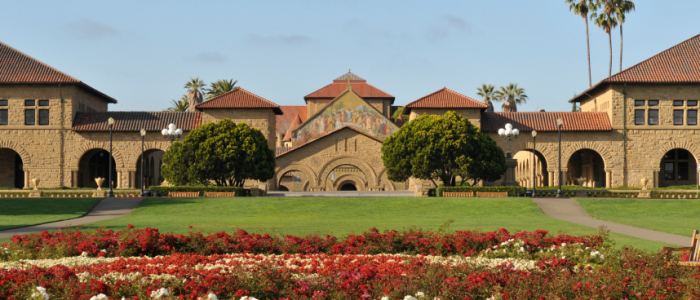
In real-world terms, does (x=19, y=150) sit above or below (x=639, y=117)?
below

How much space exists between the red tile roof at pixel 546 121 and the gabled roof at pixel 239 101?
16435 mm

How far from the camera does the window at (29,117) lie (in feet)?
161

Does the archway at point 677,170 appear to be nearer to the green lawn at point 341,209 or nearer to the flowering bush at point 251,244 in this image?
the green lawn at point 341,209

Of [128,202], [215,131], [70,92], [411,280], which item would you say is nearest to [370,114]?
[215,131]

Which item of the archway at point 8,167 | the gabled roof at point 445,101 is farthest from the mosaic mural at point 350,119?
the archway at point 8,167

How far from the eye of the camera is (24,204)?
100.0 feet

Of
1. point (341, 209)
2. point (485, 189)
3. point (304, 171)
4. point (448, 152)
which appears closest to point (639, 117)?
point (448, 152)

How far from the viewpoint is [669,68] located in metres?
48.9

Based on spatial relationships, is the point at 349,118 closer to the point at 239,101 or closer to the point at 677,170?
the point at 239,101

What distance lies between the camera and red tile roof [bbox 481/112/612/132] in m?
49.8

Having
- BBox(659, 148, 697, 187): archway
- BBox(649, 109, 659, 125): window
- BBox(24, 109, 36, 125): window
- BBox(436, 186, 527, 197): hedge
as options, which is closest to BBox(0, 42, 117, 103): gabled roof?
BBox(24, 109, 36, 125): window

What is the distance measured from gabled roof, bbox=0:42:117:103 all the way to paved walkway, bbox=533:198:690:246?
1331 inches

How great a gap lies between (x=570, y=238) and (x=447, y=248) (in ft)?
7.79

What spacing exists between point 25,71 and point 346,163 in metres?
24.0
